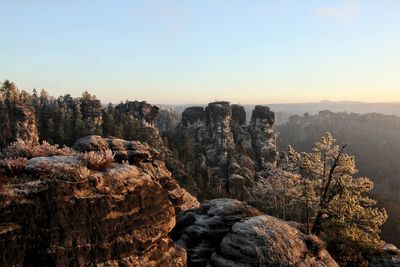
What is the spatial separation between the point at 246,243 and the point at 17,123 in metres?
81.9

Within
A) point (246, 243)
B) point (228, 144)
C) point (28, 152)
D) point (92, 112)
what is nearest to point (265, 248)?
point (246, 243)

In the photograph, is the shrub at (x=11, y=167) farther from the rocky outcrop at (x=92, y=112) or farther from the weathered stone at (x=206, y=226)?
the rocky outcrop at (x=92, y=112)

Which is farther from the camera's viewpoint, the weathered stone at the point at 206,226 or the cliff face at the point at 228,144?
the cliff face at the point at 228,144

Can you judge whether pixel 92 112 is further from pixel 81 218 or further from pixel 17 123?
pixel 81 218

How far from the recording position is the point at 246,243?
19953mm

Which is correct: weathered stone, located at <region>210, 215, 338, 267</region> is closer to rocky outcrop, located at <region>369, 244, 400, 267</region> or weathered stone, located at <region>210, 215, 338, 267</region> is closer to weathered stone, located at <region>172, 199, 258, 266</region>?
weathered stone, located at <region>172, 199, 258, 266</region>

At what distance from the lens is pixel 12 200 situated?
12203 mm

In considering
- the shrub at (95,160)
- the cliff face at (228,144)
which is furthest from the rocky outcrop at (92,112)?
the shrub at (95,160)

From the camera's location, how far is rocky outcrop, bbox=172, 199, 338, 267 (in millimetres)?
19547

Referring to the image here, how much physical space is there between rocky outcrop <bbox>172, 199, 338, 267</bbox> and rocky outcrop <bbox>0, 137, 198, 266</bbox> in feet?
14.8

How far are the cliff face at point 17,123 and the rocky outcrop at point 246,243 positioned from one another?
72889mm

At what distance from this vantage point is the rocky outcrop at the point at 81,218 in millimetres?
12172

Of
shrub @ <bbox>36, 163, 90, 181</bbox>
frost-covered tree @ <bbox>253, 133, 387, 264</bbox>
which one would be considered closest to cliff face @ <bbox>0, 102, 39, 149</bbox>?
frost-covered tree @ <bbox>253, 133, 387, 264</bbox>

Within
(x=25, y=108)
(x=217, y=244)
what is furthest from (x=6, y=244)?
(x=25, y=108)
